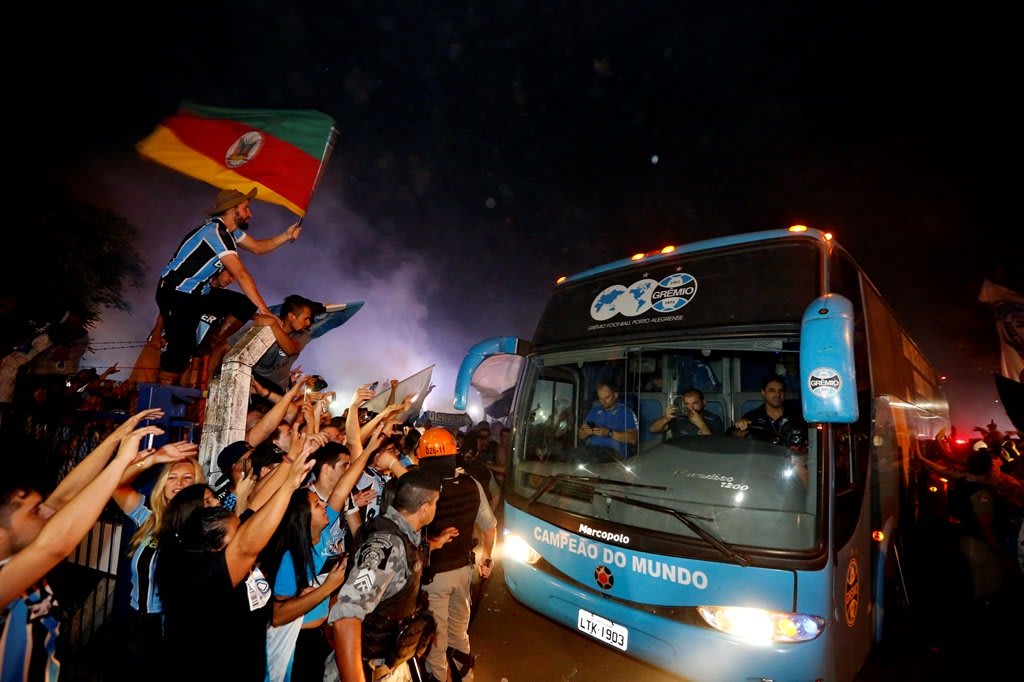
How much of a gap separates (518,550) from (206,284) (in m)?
3.77

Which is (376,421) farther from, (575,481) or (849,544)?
(849,544)

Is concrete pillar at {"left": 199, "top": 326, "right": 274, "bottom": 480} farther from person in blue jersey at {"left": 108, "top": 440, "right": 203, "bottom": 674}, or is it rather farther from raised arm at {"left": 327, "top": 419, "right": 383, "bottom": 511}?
raised arm at {"left": 327, "top": 419, "right": 383, "bottom": 511}

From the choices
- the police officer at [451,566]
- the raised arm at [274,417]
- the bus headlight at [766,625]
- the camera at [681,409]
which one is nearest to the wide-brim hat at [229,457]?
the raised arm at [274,417]

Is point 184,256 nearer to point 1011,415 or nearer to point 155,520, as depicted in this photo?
point 155,520

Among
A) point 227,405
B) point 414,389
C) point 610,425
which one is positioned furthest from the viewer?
point 414,389

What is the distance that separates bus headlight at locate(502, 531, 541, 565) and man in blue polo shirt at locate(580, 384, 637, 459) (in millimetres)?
1167

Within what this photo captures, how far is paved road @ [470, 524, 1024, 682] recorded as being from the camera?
454 cm

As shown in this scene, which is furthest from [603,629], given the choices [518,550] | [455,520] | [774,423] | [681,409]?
[774,423]

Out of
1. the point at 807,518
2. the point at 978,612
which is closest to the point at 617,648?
the point at 807,518

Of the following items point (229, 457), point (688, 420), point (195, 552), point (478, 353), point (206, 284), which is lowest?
point (195, 552)

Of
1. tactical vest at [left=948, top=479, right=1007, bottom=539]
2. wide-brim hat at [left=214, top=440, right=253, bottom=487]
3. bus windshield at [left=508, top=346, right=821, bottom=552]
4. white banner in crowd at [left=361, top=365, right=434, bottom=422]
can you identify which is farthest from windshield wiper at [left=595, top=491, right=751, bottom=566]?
tactical vest at [left=948, top=479, right=1007, bottom=539]

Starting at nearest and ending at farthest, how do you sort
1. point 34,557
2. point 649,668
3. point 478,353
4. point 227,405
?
point 34,557 < point 649,668 < point 227,405 < point 478,353

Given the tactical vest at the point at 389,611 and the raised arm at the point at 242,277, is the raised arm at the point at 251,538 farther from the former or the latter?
the raised arm at the point at 242,277

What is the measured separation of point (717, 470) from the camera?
A: 11.7 feet
